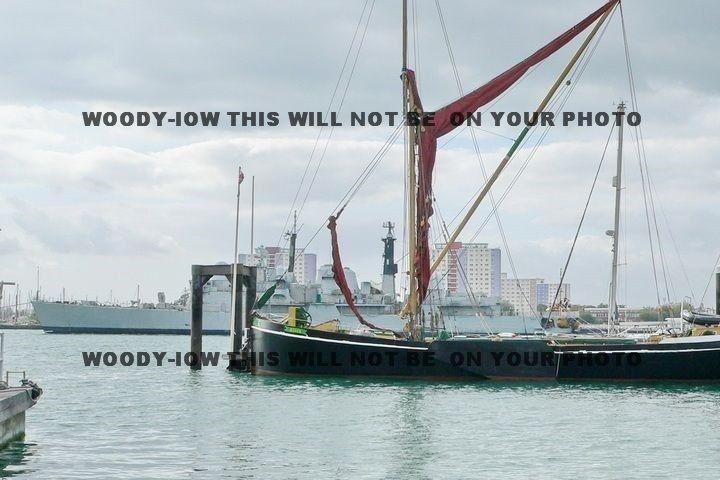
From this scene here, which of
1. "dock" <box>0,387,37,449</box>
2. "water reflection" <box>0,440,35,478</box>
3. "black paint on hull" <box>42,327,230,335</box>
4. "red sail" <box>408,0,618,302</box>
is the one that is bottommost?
"water reflection" <box>0,440,35,478</box>

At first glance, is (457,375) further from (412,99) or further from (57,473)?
(57,473)

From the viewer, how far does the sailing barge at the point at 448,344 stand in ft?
135

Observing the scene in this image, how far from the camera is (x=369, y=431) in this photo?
26.2 m

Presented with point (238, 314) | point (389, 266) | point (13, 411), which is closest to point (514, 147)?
point (238, 314)

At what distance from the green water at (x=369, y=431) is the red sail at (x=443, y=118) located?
576 centimetres

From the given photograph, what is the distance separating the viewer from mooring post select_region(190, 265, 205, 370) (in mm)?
49094

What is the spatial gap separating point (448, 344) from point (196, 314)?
13.7 metres

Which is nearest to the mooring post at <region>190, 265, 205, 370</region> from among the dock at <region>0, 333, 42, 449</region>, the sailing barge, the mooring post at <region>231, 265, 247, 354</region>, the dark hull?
the mooring post at <region>231, 265, 247, 354</region>

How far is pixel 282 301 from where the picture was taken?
119625mm

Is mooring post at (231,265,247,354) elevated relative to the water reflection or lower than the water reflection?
elevated

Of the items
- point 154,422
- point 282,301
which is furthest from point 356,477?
point 282,301

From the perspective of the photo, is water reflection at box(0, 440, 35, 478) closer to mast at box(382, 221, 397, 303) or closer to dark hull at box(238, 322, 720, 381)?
dark hull at box(238, 322, 720, 381)

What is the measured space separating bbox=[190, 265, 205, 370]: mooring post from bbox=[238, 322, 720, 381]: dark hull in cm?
789

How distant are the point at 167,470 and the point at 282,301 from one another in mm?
99884
